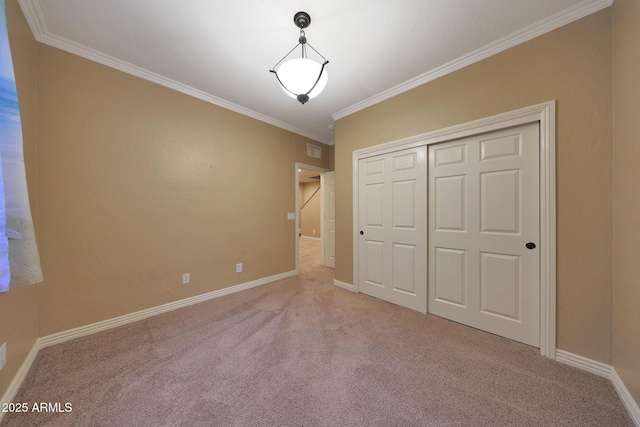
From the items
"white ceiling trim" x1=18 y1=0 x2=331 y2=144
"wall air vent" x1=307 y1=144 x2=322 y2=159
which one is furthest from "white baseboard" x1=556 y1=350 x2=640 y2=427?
"white ceiling trim" x1=18 y1=0 x2=331 y2=144

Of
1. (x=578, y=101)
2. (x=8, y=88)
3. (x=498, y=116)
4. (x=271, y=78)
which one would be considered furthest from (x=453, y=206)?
(x=8, y=88)

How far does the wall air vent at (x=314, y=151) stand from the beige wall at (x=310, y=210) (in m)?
3.80

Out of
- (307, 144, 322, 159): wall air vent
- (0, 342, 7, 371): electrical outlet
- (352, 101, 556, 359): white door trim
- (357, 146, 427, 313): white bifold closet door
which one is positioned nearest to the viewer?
(0, 342, 7, 371): electrical outlet

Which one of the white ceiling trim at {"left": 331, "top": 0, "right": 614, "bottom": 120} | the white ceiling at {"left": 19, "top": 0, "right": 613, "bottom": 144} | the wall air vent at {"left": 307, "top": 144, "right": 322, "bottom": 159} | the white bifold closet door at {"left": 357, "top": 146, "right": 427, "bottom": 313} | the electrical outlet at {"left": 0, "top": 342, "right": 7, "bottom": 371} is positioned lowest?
the electrical outlet at {"left": 0, "top": 342, "right": 7, "bottom": 371}

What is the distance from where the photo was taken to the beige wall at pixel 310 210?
8219mm

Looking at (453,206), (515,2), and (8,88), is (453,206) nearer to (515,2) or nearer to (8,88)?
(515,2)

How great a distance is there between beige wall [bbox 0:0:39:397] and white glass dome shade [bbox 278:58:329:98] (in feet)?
5.81

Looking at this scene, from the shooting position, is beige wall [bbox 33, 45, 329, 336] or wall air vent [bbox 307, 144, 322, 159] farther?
wall air vent [bbox 307, 144, 322, 159]

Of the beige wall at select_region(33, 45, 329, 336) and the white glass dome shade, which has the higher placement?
the white glass dome shade

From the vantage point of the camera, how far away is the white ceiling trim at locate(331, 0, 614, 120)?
1.60 metres

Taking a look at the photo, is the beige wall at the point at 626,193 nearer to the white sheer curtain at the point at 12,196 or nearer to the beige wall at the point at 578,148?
the beige wall at the point at 578,148

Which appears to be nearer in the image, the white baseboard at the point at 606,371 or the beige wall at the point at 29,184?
the white baseboard at the point at 606,371

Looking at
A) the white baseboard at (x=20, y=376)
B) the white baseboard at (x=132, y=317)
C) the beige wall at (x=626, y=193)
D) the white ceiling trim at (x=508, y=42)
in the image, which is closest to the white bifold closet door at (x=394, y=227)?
the white ceiling trim at (x=508, y=42)

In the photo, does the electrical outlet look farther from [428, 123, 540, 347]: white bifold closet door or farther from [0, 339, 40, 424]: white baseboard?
[428, 123, 540, 347]: white bifold closet door
